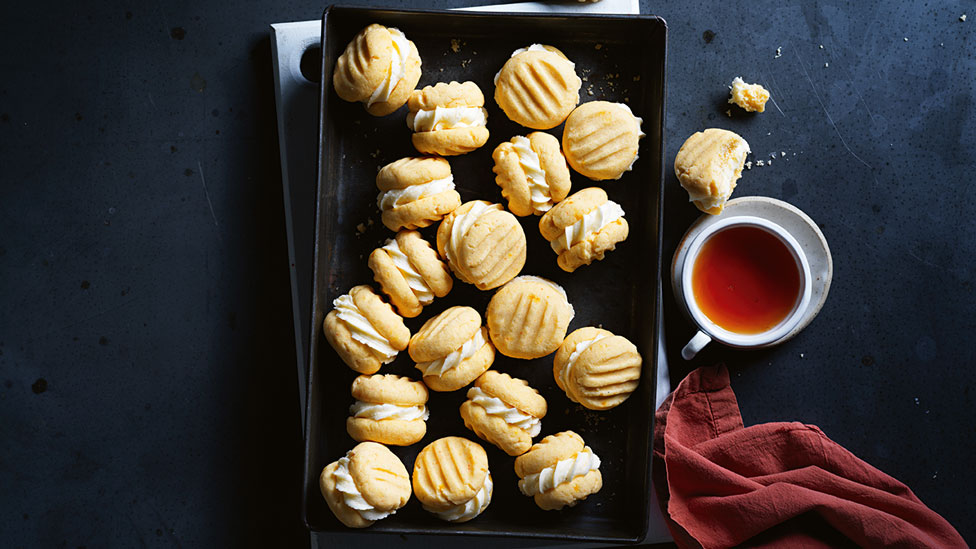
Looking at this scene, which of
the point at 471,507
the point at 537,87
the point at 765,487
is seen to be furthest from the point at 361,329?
the point at 765,487

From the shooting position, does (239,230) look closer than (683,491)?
No

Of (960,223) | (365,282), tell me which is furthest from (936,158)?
(365,282)

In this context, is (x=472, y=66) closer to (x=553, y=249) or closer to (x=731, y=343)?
(x=553, y=249)

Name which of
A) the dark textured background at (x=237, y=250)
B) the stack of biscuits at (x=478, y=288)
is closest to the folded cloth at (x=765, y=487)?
the dark textured background at (x=237, y=250)

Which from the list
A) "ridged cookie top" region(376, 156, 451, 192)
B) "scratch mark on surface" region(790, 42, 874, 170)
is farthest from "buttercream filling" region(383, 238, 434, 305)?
"scratch mark on surface" region(790, 42, 874, 170)

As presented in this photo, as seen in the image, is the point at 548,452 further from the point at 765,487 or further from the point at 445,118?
the point at 445,118

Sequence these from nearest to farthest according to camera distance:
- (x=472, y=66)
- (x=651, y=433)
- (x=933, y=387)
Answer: (x=651, y=433) → (x=472, y=66) → (x=933, y=387)

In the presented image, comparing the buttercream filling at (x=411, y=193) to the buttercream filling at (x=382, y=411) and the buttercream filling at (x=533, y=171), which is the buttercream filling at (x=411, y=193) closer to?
the buttercream filling at (x=533, y=171)
